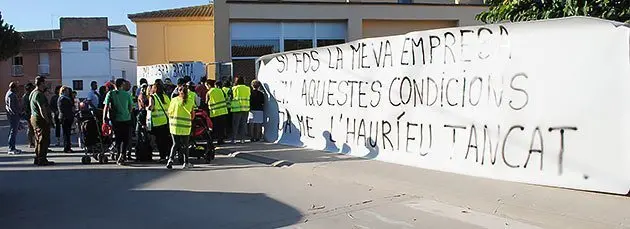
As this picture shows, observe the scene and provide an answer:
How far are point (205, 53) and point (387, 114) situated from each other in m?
21.6

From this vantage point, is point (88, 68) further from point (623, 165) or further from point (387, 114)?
point (623, 165)

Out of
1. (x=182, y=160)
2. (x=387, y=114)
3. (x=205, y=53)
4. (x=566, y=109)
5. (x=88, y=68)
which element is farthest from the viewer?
(x=88, y=68)

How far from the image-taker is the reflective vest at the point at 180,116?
36.7ft

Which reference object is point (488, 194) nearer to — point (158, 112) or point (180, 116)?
point (180, 116)

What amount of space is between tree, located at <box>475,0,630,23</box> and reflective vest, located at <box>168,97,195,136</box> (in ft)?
20.2

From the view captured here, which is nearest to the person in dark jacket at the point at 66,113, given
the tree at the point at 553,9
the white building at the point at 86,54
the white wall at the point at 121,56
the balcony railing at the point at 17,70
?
the tree at the point at 553,9

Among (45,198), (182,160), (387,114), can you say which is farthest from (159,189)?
(387,114)

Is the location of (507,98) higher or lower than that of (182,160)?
higher

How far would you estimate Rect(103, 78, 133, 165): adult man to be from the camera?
11977 mm

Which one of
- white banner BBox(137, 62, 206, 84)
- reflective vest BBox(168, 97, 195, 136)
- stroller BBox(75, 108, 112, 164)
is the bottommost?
stroller BBox(75, 108, 112, 164)

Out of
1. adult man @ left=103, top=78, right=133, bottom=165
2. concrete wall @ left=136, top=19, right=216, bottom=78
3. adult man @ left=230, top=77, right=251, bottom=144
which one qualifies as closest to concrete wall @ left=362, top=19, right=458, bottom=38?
concrete wall @ left=136, top=19, right=216, bottom=78

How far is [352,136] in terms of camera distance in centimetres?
1230

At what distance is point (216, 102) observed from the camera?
577 inches

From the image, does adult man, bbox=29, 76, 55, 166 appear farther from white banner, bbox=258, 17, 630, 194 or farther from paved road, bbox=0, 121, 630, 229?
white banner, bbox=258, 17, 630, 194
